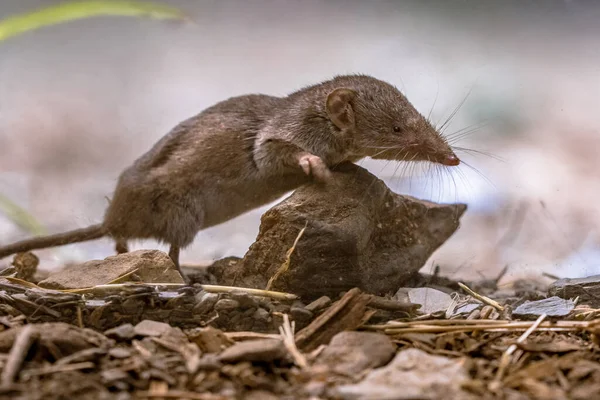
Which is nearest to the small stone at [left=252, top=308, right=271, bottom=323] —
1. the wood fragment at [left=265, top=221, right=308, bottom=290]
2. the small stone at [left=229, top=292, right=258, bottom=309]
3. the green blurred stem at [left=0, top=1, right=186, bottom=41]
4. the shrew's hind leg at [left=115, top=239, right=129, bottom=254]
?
the small stone at [left=229, top=292, right=258, bottom=309]

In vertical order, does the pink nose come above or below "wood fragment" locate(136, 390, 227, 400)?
above

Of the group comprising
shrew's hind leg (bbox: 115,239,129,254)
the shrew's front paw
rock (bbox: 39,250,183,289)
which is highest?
the shrew's front paw

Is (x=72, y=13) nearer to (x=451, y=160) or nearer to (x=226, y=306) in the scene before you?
(x=226, y=306)

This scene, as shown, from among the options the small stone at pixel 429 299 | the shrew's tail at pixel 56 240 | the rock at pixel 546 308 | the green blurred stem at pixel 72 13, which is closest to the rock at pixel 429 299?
the small stone at pixel 429 299

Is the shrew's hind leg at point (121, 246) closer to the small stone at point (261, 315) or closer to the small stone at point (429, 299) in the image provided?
the small stone at point (261, 315)

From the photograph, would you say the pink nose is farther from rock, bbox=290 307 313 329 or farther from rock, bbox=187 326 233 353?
rock, bbox=187 326 233 353

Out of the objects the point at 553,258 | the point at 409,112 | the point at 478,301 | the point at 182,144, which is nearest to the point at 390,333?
the point at 478,301
